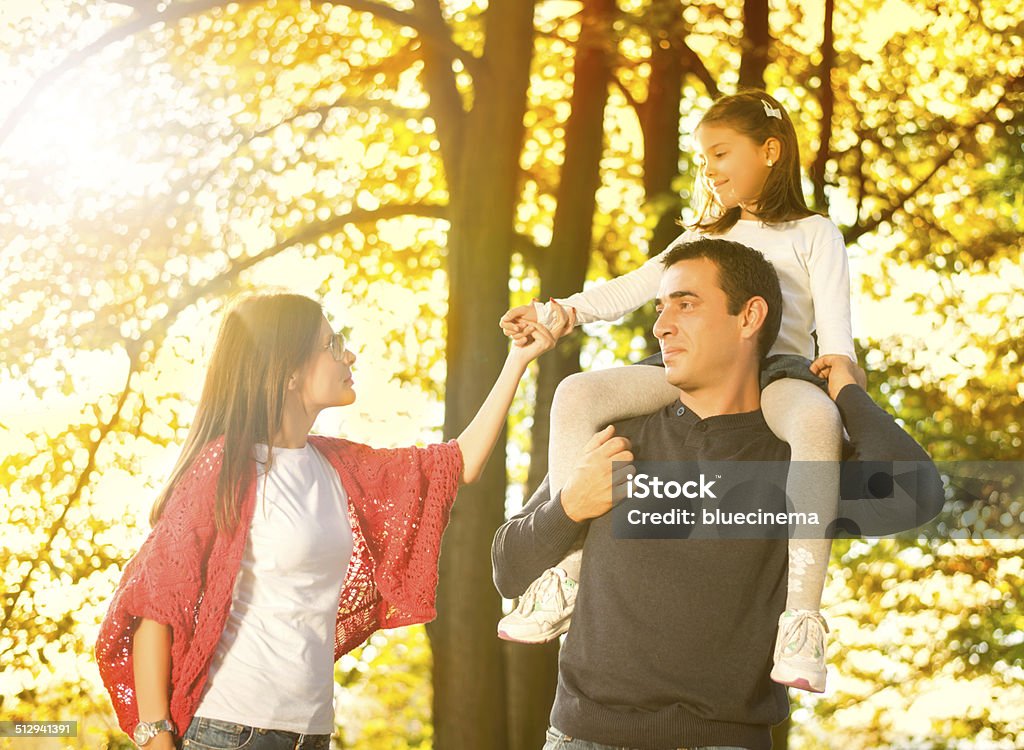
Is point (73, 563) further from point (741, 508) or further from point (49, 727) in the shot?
point (741, 508)

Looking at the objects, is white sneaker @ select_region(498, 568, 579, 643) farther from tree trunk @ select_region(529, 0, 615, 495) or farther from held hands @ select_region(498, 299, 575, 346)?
tree trunk @ select_region(529, 0, 615, 495)

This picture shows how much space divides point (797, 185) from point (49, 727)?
10.1 ft

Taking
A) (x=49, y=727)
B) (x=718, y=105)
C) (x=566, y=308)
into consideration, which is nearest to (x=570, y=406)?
(x=566, y=308)

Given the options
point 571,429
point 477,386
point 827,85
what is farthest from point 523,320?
point 827,85

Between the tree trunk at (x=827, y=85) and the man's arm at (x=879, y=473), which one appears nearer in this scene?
the man's arm at (x=879, y=473)

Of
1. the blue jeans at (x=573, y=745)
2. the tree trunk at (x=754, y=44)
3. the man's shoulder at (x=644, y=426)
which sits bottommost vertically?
the blue jeans at (x=573, y=745)

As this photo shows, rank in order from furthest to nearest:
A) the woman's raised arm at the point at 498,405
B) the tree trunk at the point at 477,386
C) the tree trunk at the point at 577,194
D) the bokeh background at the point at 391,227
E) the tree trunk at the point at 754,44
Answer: the bokeh background at the point at 391,227, the tree trunk at the point at 754,44, the tree trunk at the point at 577,194, the tree trunk at the point at 477,386, the woman's raised arm at the point at 498,405

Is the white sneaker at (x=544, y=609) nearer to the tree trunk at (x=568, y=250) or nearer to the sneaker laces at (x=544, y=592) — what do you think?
the sneaker laces at (x=544, y=592)

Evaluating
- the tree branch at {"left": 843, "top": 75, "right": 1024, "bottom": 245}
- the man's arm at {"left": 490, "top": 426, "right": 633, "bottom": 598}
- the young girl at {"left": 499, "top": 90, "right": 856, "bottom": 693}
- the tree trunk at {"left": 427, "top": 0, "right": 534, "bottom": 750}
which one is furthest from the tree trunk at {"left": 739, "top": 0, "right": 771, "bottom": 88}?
the man's arm at {"left": 490, "top": 426, "right": 633, "bottom": 598}

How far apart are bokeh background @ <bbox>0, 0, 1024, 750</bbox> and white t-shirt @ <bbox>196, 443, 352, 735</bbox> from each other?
6.34ft

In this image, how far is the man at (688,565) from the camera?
139 cm

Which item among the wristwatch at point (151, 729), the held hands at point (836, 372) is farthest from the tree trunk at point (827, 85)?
the wristwatch at point (151, 729)

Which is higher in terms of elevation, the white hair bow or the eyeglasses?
the white hair bow

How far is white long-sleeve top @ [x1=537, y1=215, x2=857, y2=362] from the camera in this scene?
1777mm
